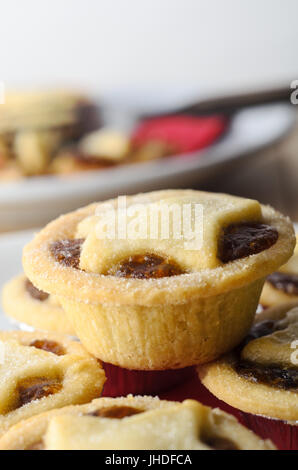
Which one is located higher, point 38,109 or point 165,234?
point 165,234

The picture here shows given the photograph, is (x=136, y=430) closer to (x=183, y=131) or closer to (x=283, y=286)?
(x=283, y=286)

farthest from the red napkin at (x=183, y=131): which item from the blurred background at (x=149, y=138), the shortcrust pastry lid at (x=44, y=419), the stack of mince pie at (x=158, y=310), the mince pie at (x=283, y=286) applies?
the shortcrust pastry lid at (x=44, y=419)

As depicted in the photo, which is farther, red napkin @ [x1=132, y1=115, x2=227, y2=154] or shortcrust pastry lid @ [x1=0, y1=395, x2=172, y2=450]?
red napkin @ [x1=132, y1=115, x2=227, y2=154]

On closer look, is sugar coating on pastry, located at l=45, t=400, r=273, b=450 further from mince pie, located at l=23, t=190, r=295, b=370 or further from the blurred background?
the blurred background

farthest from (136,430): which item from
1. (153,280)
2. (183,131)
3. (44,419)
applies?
(183,131)

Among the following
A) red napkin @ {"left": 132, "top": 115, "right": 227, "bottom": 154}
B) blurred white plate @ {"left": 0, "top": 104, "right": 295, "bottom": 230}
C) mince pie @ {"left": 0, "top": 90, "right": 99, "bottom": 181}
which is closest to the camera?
blurred white plate @ {"left": 0, "top": 104, "right": 295, "bottom": 230}

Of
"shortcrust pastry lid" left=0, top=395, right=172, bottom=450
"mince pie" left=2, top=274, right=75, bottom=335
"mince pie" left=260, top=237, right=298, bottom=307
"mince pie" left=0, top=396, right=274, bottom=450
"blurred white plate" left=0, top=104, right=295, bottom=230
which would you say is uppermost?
"mince pie" left=0, top=396, right=274, bottom=450

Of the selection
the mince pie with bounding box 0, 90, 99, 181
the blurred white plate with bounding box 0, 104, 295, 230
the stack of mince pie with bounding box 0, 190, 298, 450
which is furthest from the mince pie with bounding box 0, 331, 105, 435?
the mince pie with bounding box 0, 90, 99, 181

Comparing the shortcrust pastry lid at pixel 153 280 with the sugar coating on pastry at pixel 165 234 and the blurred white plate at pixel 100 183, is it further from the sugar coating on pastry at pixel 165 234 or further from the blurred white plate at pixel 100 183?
the blurred white plate at pixel 100 183
